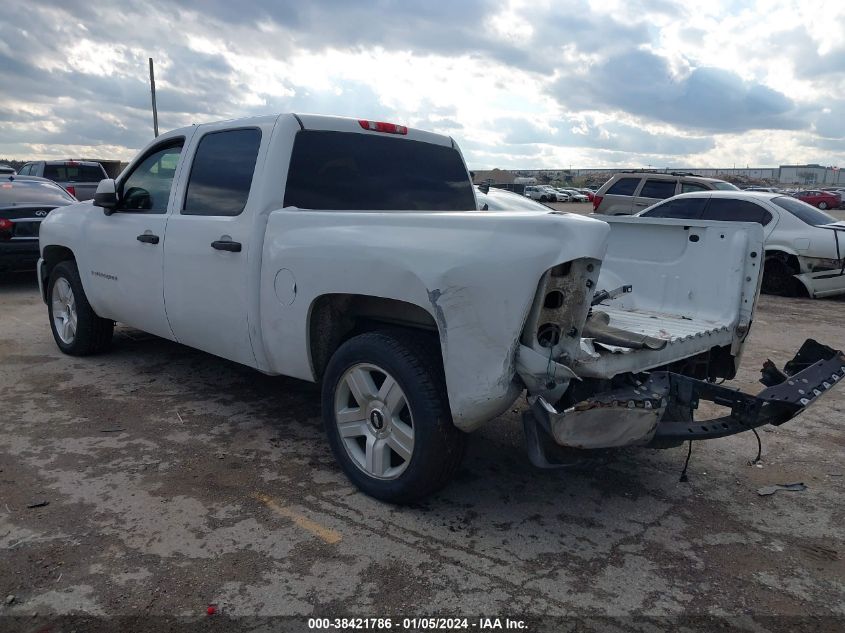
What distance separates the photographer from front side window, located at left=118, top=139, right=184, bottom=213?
4.74 meters

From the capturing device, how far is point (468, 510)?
3.33m

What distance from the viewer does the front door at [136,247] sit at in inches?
185

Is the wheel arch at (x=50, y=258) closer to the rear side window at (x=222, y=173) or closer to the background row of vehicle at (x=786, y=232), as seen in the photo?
the rear side window at (x=222, y=173)

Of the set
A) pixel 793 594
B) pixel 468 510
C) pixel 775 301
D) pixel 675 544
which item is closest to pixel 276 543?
pixel 468 510

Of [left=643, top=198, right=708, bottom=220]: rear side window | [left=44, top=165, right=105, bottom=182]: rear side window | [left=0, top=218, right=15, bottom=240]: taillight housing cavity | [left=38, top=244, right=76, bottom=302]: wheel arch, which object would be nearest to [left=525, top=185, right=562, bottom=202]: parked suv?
[left=44, top=165, right=105, bottom=182]: rear side window

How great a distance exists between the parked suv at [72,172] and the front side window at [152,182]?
454 inches

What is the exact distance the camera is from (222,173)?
4.24 m

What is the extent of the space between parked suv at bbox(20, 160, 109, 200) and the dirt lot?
1239 centimetres

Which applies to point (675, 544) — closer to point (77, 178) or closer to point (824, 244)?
point (824, 244)

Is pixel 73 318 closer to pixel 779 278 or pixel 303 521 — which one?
pixel 303 521

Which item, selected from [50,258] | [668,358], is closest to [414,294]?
[668,358]

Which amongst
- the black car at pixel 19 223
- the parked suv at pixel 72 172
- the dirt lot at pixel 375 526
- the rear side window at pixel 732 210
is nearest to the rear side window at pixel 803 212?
the rear side window at pixel 732 210

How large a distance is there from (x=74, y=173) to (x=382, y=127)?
1425 centimetres

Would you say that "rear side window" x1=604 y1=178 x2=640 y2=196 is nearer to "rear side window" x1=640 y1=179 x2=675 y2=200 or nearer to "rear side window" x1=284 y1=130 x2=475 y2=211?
"rear side window" x1=640 y1=179 x2=675 y2=200
